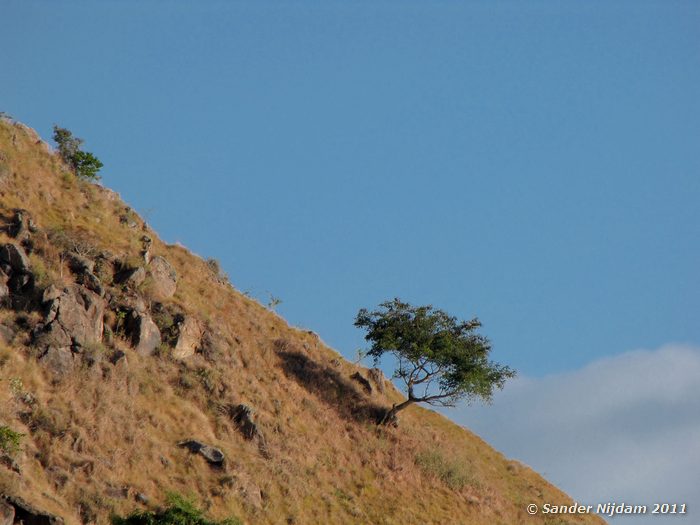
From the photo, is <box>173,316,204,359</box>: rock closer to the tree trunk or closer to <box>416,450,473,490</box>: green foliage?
the tree trunk

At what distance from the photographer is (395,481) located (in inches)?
1901

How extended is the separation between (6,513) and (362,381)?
34684 millimetres

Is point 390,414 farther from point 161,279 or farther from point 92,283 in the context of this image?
point 92,283

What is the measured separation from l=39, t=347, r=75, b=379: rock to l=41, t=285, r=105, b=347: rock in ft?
1.27

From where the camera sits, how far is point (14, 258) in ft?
138

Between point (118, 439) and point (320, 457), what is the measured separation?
13341mm

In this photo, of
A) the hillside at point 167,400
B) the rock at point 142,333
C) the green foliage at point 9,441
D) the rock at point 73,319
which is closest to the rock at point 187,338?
the hillside at point 167,400

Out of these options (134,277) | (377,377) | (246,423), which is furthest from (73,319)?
(377,377)

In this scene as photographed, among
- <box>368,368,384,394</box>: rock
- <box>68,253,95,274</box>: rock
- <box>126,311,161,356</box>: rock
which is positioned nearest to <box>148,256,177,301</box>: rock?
<box>126,311,161,356</box>: rock

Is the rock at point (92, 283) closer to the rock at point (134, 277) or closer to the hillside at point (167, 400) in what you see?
the hillside at point (167, 400)

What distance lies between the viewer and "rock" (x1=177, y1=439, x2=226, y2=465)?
39250mm

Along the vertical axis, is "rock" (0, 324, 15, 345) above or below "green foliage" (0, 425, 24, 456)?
above

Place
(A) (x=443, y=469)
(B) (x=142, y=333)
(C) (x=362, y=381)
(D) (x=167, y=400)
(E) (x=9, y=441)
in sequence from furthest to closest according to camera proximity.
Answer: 1. (C) (x=362, y=381)
2. (A) (x=443, y=469)
3. (B) (x=142, y=333)
4. (D) (x=167, y=400)
5. (E) (x=9, y=441)

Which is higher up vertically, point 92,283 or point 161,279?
point 161,279
